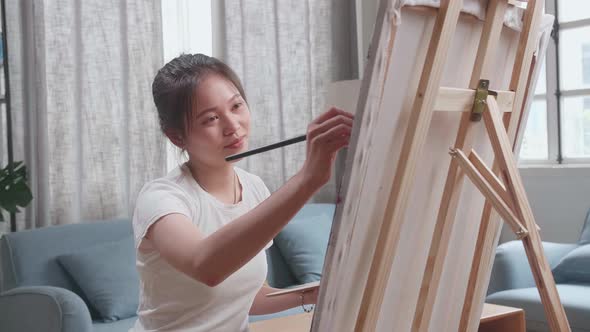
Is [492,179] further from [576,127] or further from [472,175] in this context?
[576,127]

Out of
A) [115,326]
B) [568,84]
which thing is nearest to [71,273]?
[115,326]

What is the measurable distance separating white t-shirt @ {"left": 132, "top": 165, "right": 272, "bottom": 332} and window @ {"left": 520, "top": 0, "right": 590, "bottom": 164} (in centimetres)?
315

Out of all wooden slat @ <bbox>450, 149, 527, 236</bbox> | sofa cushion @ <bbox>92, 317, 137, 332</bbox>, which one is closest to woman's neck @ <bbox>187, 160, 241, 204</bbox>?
wooden slat @ <bbox>450, 149, 527, 236</bbox>

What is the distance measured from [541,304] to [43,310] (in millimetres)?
1919

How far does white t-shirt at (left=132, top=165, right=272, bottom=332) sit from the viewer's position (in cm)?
132

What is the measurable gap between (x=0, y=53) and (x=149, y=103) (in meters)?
0.66

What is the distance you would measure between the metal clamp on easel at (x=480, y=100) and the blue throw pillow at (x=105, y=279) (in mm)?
2091

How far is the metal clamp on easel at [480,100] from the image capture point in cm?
112

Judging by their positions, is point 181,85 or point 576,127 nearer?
point 181,85

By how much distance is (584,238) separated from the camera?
141 inches

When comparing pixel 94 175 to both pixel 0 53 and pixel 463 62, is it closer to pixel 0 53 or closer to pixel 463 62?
pixel 0 53

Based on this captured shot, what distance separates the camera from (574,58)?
4160mm

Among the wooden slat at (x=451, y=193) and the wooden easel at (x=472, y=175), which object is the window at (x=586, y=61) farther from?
the wooden slat at (x=451, y=193)

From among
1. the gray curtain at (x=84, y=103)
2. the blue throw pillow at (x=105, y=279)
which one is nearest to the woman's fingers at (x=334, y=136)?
the blue throw pillow at (x=105, y=279)
